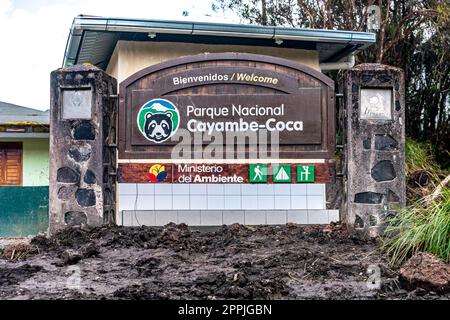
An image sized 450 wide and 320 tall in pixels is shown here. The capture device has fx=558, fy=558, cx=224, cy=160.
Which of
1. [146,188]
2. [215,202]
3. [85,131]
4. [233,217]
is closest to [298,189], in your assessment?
[233,217]

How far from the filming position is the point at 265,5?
52.3 feet

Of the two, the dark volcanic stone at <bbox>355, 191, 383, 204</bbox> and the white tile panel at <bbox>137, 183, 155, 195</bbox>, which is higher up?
the white tile panel at <bbox>137, 183, 155, 195</bbox>

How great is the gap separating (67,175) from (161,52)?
380 cm

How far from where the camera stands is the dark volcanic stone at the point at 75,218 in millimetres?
6953

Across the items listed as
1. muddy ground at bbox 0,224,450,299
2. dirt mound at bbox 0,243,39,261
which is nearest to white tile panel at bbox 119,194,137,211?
muddy ground at bbox 0,224,450,299

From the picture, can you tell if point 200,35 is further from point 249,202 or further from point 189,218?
point 189,218

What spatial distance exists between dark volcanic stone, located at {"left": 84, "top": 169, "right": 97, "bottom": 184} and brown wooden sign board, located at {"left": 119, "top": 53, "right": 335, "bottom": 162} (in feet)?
1.45

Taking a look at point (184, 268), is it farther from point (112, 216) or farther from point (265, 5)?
point (265, 5)

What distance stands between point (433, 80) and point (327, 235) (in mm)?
9005

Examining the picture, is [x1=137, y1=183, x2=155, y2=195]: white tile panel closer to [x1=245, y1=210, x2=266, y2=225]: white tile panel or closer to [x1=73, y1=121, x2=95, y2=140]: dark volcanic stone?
[x1=73, y1=121, x2=95, y2=140]: dark volcanic stone

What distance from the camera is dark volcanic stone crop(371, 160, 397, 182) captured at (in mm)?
6781

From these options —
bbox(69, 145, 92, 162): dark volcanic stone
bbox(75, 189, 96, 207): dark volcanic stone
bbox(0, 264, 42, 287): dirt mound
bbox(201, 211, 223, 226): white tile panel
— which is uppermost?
bbox(69, 145, 92, 162): dark volcanic stone

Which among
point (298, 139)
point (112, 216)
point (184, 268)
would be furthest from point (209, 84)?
point (184, 268)

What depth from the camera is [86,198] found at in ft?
22.8
